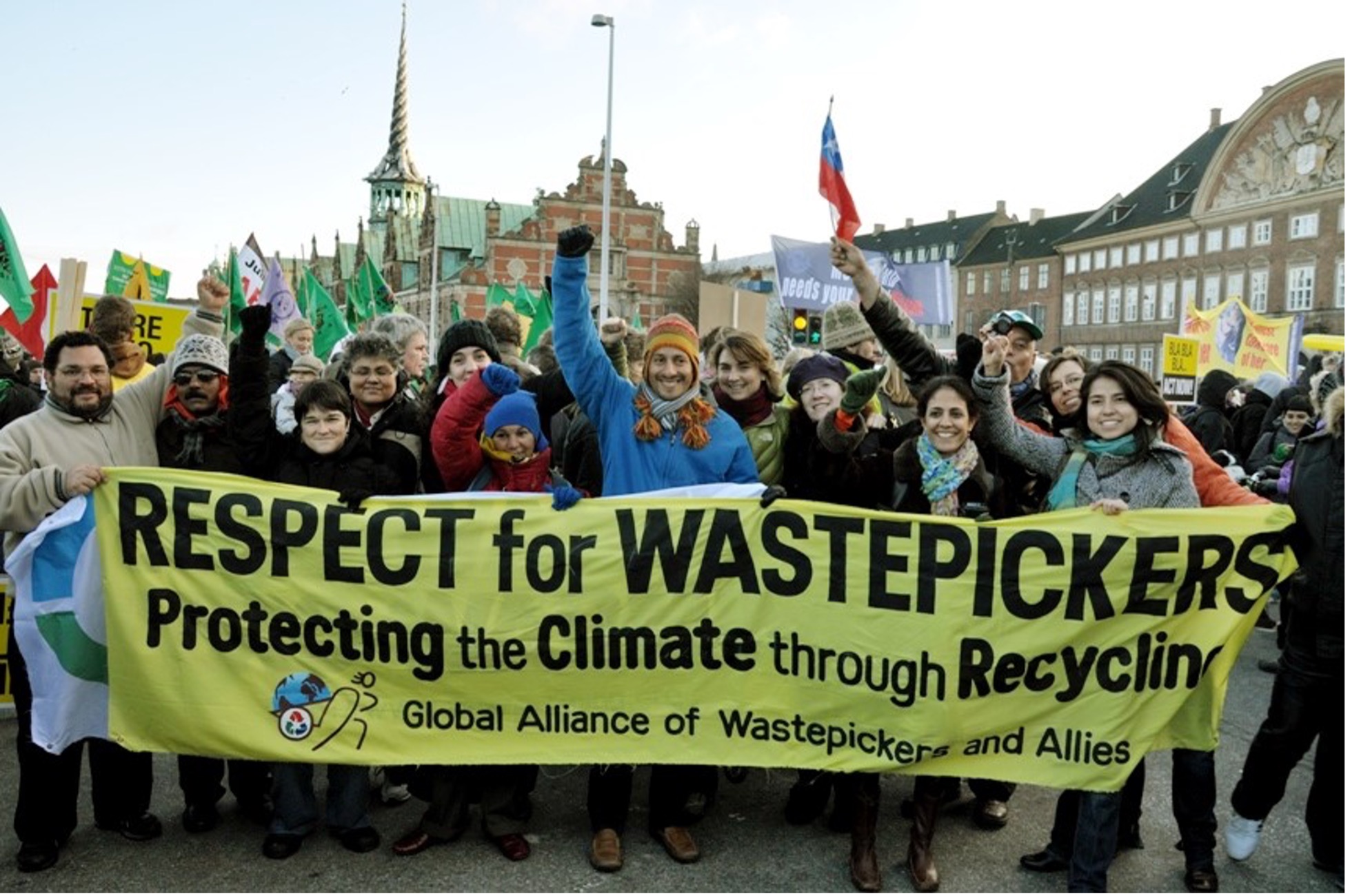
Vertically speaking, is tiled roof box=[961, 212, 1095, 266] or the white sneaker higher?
tiled roof box=[961, 212, 1095, 266]

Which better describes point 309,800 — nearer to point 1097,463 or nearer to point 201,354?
point 201,354

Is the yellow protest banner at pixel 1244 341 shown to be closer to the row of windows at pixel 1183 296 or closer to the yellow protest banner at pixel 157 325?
the yellow protest banner at pixel 157 325

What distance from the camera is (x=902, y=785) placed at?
5141 mm

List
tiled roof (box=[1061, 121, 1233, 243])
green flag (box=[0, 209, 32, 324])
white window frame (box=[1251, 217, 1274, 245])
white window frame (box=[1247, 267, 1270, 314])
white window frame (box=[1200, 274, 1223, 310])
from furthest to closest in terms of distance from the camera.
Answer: tiled roof (box=[1061, 121, 1233, 243]) < white window frame (box=[1200, 274, 1223, 310]) < white window frame (box=[1251, 217, 1274, 245]) < white window frame (box=[1247, 267, 1270, 314]) < green flag (box=[0, 209, 32, 324])

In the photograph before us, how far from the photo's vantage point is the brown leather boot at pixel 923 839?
13.4ft

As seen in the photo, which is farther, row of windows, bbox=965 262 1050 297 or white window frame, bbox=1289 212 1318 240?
row of windows, bbox=965 262 1050 297

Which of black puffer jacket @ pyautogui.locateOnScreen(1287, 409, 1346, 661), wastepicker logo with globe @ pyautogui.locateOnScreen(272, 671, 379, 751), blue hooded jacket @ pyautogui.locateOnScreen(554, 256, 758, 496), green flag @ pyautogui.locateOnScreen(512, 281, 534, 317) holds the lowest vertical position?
wastepicker logo with globe @ pyautogui.locateOnScreen(272, 671, 379, 751)

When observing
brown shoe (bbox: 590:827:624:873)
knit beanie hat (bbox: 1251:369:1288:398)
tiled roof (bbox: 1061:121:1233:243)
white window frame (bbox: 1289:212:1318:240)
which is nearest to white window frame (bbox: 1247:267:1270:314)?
white window frame (bbox: 1289:212:1318:240)

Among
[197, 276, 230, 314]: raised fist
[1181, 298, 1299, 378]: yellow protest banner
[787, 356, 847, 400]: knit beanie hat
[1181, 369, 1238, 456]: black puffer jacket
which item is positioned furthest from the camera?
[1181, 298, 1299, 378]: yellow protest banner

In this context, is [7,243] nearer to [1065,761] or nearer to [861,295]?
[861,295]

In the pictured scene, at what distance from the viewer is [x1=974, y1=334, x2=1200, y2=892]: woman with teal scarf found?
157 inches

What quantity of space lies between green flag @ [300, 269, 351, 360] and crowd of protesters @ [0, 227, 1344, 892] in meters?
8.37

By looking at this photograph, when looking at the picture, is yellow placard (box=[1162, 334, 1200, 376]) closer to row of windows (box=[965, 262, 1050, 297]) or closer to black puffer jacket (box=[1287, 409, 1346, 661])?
black puffer jacket (box=[1287, 409, 1346, 661])

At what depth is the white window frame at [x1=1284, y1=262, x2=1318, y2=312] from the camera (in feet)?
175
